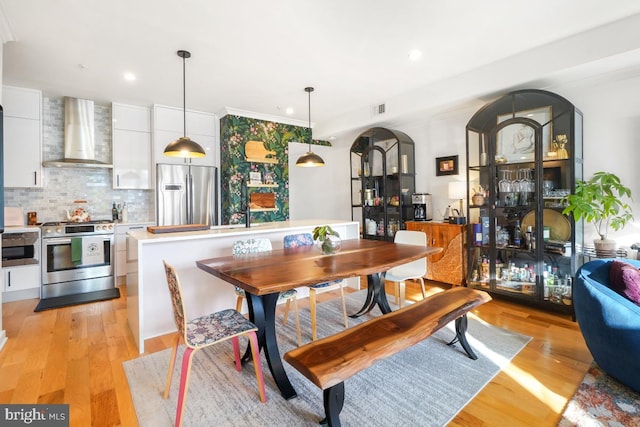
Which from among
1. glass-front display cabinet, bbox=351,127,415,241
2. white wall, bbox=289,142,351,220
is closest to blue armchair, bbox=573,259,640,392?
glass-front display cabinet, bbox=351,127,415,241

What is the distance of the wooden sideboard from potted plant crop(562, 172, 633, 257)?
4.08ft

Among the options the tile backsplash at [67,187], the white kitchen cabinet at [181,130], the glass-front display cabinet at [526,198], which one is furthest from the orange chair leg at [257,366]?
the tile backsplash at [67,187]

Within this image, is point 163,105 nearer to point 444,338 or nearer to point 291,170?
point 291,170

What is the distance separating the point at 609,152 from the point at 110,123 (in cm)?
654

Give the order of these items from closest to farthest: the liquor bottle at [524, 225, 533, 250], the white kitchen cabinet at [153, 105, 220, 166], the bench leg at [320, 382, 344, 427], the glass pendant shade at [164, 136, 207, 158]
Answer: the bench leg at [320, 382, 344, 427] → the glass pendant shade at [164, 136, 207, 158] → the liquor bottle at [524, 225, 533, 250] → the white kitchen cabinet at [153, 105, 220, 166]

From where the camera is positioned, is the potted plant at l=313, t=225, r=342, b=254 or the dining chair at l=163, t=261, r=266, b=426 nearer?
the dining chair at l=163, t=261, r=266, b=426

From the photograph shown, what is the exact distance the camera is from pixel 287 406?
6.10 feet

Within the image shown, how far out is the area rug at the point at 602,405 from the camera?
1.69m

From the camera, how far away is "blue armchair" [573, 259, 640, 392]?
1.85 m

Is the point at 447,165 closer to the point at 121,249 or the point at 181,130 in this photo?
the point at 181,130

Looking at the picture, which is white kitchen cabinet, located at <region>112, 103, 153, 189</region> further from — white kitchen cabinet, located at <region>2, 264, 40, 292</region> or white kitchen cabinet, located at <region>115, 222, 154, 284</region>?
white kitchen cabinet, located at <region>2, 264, 40, 292</region>

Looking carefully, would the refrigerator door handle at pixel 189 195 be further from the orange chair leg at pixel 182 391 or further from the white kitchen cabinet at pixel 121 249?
the orange chair leg at pixel 182 391

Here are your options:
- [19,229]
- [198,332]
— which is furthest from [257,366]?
[19,229]


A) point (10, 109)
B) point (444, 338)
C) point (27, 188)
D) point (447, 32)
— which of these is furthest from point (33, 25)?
point (444, 338)
